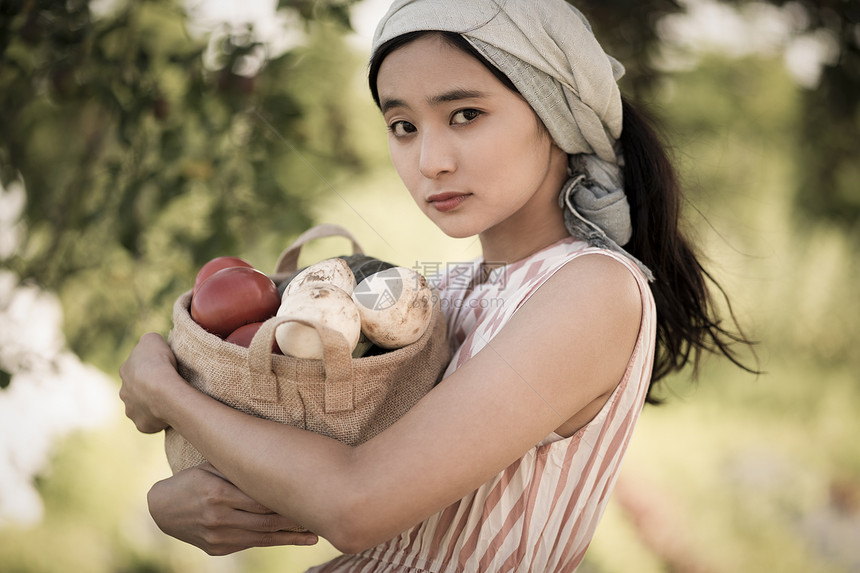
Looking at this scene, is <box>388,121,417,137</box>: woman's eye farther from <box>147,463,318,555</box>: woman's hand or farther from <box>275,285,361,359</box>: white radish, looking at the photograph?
<box>147,463,318,555</box>: woman's hand

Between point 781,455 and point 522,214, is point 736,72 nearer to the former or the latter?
point 781,455

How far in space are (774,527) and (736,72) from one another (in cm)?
180

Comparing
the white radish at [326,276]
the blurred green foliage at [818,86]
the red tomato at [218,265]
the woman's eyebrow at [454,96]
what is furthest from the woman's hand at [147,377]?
the blurred green foliage at [818,86]

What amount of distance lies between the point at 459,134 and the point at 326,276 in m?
0.29

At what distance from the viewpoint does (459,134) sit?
101cm

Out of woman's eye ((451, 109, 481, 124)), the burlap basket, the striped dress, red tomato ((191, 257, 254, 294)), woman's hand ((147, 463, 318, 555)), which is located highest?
woman's eye ((451, 109, 481, 124))

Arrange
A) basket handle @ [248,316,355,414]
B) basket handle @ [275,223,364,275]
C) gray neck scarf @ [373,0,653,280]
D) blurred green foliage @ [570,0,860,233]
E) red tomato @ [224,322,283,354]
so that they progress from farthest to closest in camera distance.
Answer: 1. blurred green foliage @ [570,0,860,233]
2. basket handle @ [275,223,364,275]
3. gray neck scarf @ [373,0,653,280]
4. red tomato @ [224,322,283,354]
5. basket handle @ [248,316,355,414]

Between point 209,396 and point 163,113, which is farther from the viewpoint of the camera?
point 163,113

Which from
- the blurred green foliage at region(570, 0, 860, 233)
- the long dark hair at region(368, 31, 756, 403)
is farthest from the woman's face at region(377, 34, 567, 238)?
the blurred green foliage at region(570, 0, 860, 233)

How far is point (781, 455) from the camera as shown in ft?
9.61

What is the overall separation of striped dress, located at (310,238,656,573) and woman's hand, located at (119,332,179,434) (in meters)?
0.42

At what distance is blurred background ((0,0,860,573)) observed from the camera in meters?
1.62

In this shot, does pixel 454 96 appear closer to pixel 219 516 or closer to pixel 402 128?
pixel 402 128

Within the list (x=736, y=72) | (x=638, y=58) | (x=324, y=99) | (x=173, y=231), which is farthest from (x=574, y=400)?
(x=736, y=72)
